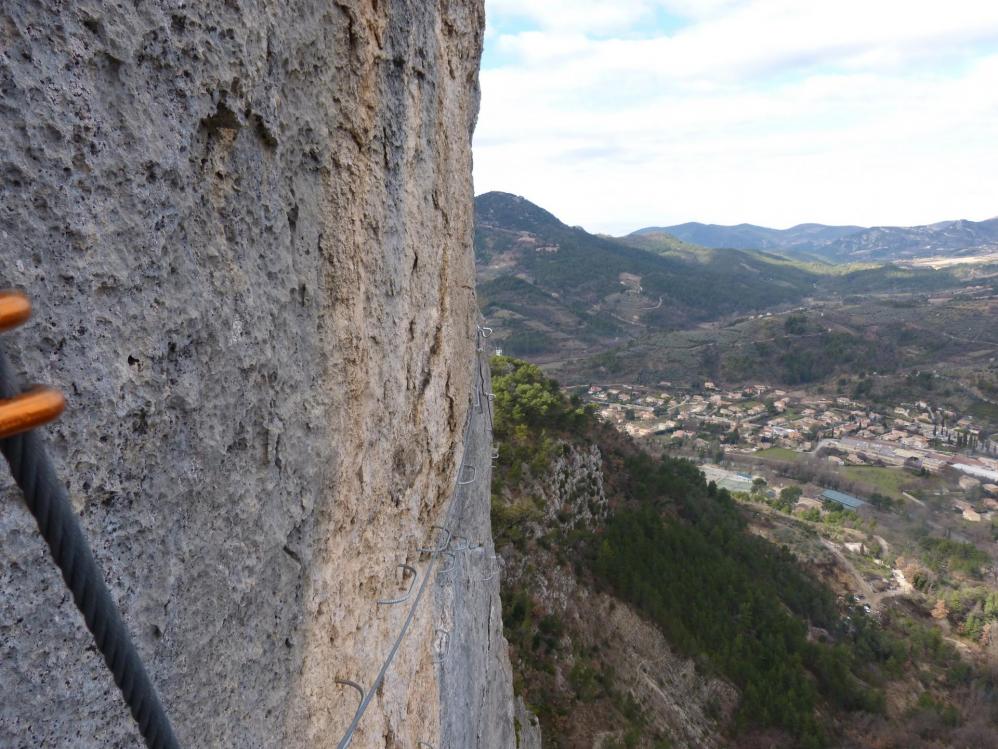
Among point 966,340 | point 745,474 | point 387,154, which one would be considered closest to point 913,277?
point 966,340

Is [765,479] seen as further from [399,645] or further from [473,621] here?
[399,645]

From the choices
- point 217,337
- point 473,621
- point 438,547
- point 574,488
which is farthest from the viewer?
point 574,488

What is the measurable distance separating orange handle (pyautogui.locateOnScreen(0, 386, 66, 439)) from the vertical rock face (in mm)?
628

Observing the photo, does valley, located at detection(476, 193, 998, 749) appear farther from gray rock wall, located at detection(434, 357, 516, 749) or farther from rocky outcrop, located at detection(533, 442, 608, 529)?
gray rock wall, located at detection(434, 357, 516, 749)

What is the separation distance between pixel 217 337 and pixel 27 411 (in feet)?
3.98

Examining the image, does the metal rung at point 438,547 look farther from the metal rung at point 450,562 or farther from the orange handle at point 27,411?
the orange handle at point 27,411

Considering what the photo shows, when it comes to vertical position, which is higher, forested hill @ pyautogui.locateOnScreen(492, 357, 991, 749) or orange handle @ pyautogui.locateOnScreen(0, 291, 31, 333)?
orange handle @ pyautogui.locateOnScreen(0, 291, 31, 333)

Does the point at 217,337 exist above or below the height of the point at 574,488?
above

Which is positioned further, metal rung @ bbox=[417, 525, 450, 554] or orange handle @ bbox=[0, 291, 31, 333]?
metal rung @ bbox=[417, 525, 450, 554]

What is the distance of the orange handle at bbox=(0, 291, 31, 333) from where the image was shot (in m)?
0.77

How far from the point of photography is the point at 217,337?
6.41ft

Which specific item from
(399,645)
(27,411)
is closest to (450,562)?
(399,645)

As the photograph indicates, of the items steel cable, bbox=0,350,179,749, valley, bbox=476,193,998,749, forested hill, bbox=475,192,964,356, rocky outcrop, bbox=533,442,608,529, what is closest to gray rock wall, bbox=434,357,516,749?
steel cable, bbox=0,350,179,749

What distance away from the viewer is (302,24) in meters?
2.42
